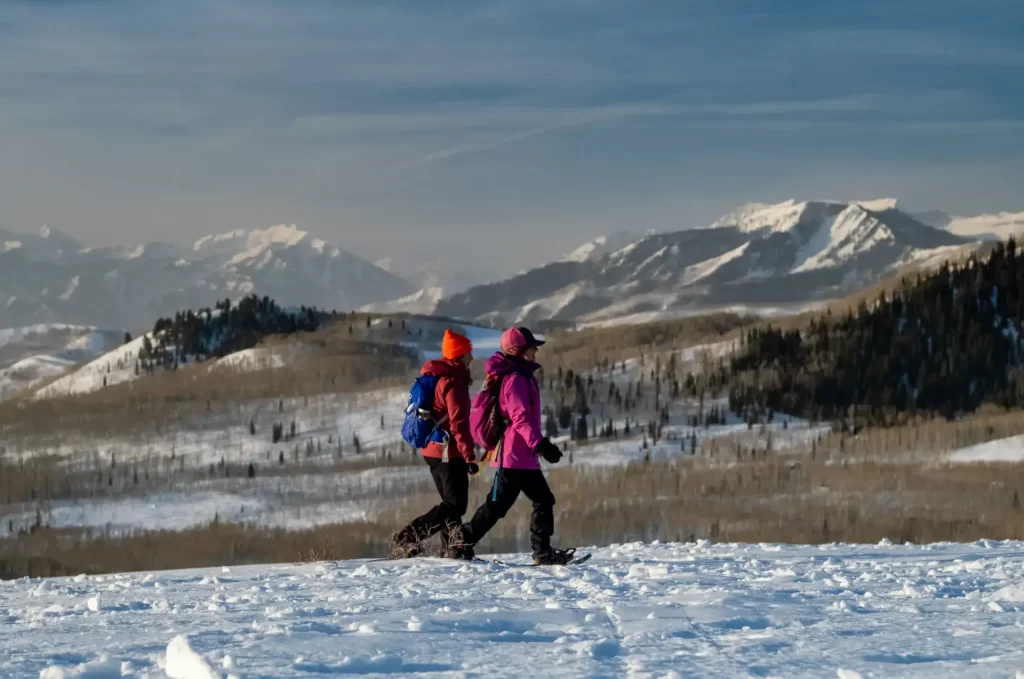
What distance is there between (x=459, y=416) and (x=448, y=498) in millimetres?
975

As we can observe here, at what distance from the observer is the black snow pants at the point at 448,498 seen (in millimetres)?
13305

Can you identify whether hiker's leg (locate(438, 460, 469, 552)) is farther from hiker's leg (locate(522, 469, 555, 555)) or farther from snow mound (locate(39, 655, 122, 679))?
snow mound (locate(39, 655, 122, 679))

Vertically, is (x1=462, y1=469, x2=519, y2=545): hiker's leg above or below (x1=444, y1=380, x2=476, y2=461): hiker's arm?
below

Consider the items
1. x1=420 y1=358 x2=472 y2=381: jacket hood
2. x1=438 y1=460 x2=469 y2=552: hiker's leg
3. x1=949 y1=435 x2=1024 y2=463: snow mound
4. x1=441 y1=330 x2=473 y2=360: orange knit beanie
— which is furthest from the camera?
x1=949 y1=435 x2=1024 y2=463: snow mound

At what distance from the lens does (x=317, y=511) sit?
218 feet

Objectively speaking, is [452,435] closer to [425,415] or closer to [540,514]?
[425,415]

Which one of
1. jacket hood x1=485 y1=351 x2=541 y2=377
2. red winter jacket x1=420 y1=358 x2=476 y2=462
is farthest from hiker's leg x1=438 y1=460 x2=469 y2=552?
jacket hood x1=485 y1=351 x2=541 y2=377

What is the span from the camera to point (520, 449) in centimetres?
1281

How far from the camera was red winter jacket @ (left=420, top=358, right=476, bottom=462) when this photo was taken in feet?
42.9

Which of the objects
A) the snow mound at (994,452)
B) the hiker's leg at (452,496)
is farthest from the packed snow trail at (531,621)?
the snow mound at (994,452)

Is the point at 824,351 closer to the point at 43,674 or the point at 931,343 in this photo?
the point at 931,343

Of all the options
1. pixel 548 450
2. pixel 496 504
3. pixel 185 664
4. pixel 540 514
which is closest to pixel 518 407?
pixel 548 450

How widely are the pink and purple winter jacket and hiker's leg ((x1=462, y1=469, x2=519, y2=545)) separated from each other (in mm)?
144

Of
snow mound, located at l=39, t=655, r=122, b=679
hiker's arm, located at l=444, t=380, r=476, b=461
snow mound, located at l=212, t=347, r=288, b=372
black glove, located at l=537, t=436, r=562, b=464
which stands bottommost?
snow mound, located at l=39, t=655, r=122, b=679
